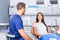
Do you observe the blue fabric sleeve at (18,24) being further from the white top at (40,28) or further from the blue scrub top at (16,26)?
the white top at (40,28)

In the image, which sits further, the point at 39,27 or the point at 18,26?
the point at 39,27

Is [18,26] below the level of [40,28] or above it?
above

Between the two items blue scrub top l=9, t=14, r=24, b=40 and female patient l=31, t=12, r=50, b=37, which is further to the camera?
female patient l=31, t=12, r=50, b=37

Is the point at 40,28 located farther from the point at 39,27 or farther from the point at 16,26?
the point at 16,26

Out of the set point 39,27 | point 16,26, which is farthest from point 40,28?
point 16,26

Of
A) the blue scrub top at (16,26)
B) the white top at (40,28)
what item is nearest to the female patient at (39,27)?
the white top at (40,28)

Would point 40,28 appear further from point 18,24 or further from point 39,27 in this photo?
point 18,24

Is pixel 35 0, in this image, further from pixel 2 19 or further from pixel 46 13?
pixel 2 19

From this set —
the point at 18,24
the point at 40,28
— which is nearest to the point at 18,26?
the point at 18,24

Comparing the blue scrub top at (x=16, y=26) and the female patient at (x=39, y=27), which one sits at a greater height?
the blue scrub top at (x=16, y=26)

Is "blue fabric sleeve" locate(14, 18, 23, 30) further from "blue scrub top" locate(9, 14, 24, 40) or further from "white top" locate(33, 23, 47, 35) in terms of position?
"white top" locate(33, 23, 47, 35)

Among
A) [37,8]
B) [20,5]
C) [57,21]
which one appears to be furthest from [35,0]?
[20,5]

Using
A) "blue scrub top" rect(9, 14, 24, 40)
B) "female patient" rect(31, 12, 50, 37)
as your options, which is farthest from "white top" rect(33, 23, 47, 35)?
"blue scrub top" rect(9, 14, 24, 40)

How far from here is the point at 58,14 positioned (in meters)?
4.61
